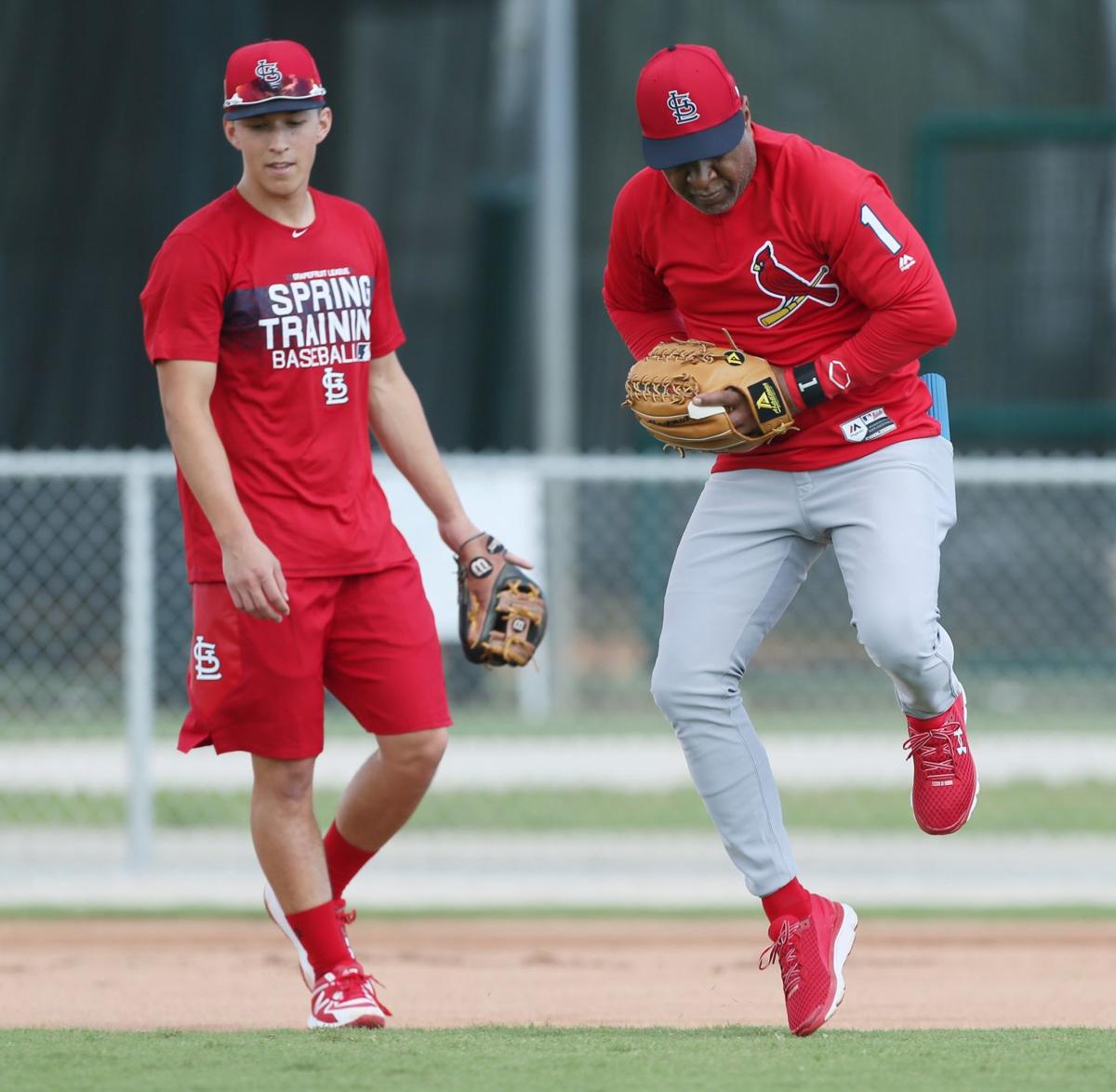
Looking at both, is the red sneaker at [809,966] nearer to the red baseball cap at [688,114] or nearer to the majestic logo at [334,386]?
the majestic logo at [334,386]

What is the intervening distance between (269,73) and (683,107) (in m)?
1.09

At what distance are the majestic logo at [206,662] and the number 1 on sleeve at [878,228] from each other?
1.98 meters

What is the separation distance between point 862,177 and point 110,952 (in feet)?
13.2

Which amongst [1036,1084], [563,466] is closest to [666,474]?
[563,466]

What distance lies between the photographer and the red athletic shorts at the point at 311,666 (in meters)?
5.12

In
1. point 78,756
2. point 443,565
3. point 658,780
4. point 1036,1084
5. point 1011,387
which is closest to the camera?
point 1036,1084

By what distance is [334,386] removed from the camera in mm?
5172

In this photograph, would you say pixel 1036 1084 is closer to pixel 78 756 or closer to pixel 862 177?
pixel 862 177

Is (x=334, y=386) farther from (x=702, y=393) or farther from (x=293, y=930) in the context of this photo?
(x=293, y=930)

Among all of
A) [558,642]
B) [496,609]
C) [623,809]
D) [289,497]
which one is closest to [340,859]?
[496,609]

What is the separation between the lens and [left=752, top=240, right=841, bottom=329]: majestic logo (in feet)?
15.8

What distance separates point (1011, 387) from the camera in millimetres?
15094

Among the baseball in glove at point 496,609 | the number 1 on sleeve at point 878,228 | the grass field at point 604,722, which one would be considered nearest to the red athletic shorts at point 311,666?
the baseball in glove at point 496,609

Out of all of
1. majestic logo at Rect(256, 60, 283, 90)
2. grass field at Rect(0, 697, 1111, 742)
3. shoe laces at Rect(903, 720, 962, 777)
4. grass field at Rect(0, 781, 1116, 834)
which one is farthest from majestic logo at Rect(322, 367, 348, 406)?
grass field at Rect(0, 697, 1111, 742)
